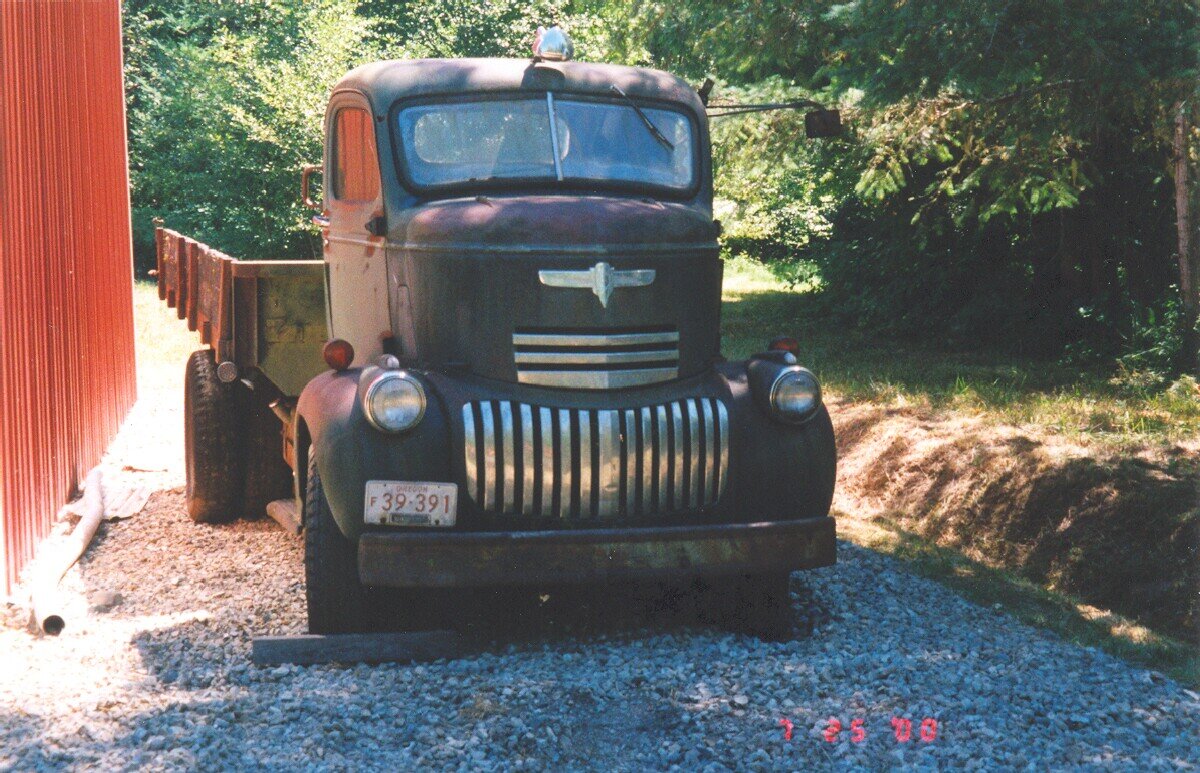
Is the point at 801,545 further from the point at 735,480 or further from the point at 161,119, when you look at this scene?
the point at 161,119

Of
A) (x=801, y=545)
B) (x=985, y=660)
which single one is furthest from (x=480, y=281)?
(x=985, y=660)

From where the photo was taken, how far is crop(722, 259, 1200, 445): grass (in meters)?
9.02

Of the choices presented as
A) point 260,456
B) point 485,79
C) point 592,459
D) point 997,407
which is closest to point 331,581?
point 592,459

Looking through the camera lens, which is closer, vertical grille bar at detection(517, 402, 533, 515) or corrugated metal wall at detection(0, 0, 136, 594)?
vertical grille bar at detection(517, 402, 533, 515)

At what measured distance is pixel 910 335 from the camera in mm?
14375

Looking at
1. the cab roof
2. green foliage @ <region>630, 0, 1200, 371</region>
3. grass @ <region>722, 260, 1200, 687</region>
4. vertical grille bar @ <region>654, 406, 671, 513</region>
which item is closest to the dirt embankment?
grass @ <region>722, 260, 1200, 687</region>

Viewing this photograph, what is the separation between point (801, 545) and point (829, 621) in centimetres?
59

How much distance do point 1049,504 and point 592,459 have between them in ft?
13.0

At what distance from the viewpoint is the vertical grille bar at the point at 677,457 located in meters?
5.31

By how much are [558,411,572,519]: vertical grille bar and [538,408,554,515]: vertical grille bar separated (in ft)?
0.10

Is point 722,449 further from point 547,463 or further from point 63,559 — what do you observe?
point 63,559

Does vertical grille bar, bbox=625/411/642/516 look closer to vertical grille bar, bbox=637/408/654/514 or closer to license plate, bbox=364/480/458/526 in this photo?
vertical grille bar, bbox=637/408/654/514

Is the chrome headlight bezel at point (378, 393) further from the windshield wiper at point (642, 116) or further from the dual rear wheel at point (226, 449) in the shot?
the dual rear wheel at point (226, 449)

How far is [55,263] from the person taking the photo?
26.9 ft
